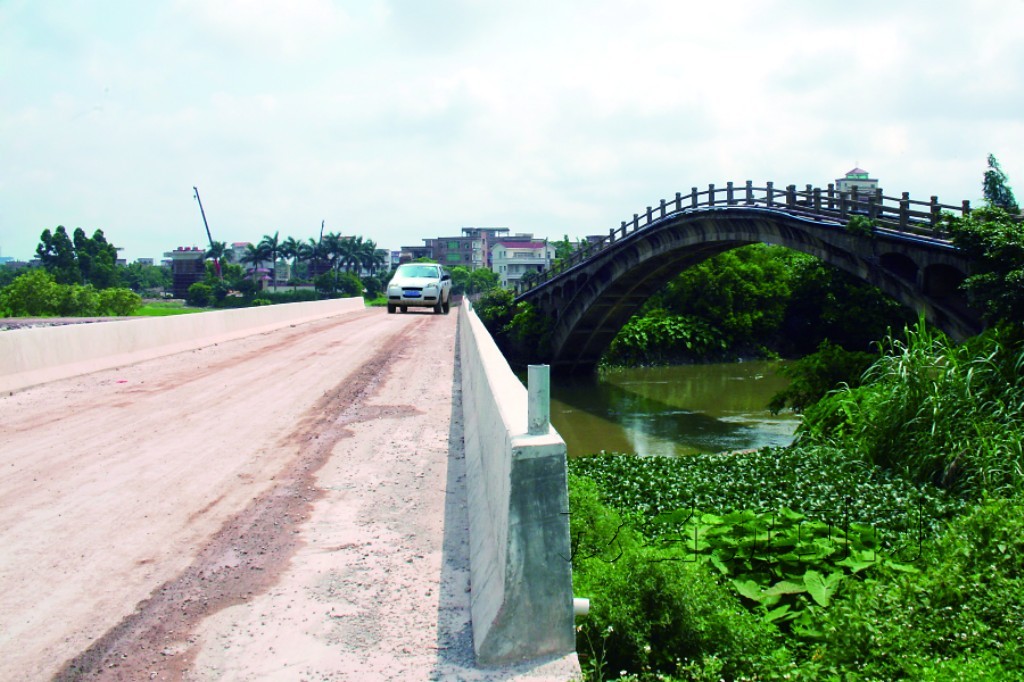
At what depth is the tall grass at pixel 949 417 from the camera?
11328 mm

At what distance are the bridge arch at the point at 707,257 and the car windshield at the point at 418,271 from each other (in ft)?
29.5

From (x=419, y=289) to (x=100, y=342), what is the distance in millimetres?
21094

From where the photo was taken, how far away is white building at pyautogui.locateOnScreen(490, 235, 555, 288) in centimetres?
16812

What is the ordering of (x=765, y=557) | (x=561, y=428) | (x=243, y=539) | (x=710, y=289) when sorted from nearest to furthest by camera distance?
(x=243, y=539), (x=765, y=557), (x=561, y=428), (x=710, y=289)

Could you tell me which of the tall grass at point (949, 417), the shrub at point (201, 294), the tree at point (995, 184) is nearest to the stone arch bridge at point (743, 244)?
the tall grass at point (949, 417)

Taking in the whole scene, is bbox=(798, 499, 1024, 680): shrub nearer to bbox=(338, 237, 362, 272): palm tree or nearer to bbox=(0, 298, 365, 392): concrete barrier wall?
bbox=(0, 298, 365, 392): concrete barrier wall

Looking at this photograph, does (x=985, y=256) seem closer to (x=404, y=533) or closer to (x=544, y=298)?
(x=404, y=533)

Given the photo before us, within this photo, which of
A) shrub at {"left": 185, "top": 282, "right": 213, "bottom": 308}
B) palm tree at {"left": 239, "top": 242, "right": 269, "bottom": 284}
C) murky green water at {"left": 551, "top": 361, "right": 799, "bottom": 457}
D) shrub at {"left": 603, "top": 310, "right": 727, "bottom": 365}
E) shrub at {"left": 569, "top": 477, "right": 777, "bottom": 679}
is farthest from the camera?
palm tree at {"left": 239, "top": 242, "right": 269, "bottom": 284}

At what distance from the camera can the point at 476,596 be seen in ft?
17.0

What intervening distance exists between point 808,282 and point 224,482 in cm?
5314

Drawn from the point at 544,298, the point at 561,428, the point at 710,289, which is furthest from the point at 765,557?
the point at 710,289

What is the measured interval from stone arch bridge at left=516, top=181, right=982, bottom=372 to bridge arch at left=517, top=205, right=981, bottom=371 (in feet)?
0.12

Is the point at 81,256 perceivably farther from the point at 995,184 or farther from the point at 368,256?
the point at 995,184

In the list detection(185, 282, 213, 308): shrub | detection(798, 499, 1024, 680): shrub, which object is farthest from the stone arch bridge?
detection(185, 282, 213, 308): shrub
